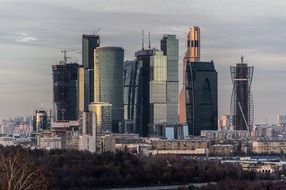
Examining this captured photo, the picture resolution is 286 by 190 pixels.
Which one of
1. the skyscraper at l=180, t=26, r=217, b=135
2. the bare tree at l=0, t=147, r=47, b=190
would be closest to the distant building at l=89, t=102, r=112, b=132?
the skyscraper at l=180, t=26, r=217, b=135

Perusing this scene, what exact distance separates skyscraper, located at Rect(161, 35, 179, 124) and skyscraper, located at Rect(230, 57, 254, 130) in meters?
9.14

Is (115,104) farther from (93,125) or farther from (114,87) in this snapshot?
(93,125)

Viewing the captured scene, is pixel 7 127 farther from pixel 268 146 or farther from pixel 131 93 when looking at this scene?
pixel 268 146

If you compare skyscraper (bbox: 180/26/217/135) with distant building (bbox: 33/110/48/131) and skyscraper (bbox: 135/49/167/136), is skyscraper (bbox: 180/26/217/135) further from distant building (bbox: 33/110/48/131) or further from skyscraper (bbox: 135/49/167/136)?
distant building (bbox: 33/110/48/131)

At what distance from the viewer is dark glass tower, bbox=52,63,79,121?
14500 centimetres

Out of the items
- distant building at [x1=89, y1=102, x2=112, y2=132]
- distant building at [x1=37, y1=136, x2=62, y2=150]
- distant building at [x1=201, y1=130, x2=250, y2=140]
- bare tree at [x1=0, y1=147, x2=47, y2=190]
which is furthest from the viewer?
distant building at [x1=89, y1=102, x2=112, y2=132]

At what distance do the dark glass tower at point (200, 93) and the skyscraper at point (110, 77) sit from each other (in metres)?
10.5

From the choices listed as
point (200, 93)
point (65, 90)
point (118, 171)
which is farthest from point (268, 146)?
point (118, 171)

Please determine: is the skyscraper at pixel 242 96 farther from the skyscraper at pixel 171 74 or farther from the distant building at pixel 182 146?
the distant building at pixel 182 146

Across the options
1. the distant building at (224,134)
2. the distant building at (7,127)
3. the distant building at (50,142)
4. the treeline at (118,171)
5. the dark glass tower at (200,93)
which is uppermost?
the dark glass tower at (200,93)

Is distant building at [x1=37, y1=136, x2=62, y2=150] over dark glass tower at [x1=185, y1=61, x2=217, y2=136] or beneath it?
beneath

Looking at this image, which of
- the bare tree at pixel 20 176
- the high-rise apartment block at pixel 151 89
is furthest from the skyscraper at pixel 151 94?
the bare tree at pixel 20 176

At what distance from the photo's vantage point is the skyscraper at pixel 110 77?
13712 cm

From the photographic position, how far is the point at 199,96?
136 meters
